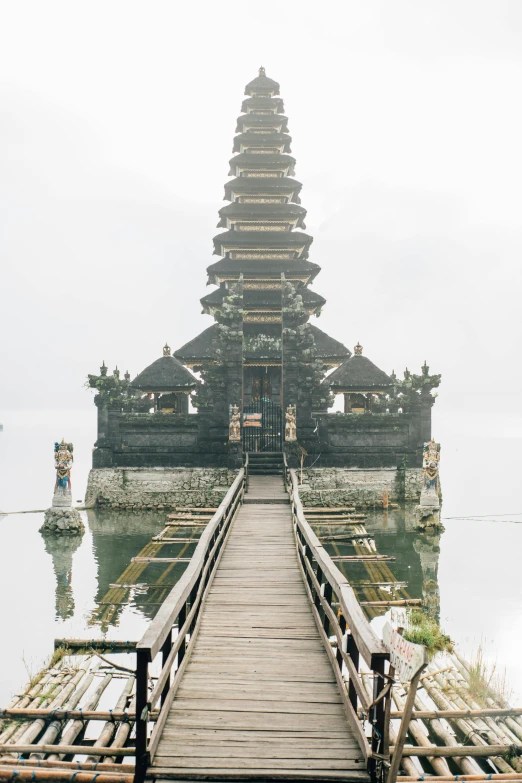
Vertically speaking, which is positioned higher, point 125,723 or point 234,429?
point 234,429

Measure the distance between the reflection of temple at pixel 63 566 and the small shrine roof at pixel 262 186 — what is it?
19373 millimetres

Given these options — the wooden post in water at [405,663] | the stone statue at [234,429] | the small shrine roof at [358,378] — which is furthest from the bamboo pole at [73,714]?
the small shrine roof at [358,378]

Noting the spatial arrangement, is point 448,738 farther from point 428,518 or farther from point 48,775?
point 428,518

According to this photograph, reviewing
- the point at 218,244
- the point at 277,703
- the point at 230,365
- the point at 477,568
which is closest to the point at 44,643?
the point at 277,703

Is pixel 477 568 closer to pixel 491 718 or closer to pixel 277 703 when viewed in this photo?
pixel 491 718

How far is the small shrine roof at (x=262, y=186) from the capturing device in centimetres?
3316

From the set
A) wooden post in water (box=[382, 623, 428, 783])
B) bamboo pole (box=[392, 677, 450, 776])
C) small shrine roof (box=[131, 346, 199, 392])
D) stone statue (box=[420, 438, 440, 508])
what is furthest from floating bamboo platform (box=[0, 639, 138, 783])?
small shrine roof (box=[131, 346, 199, 392])

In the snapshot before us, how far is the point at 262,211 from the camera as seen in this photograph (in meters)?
32.9

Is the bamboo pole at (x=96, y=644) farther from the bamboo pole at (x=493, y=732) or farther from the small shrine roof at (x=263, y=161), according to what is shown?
the small shrine roof at (x=263, y=161)

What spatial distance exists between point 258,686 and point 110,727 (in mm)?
1918

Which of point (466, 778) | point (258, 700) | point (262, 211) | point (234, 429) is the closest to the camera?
point (466, 778)

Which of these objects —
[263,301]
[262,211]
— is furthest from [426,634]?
[262,211]

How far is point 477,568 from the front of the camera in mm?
19359

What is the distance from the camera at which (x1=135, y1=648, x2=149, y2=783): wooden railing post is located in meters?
5.48
